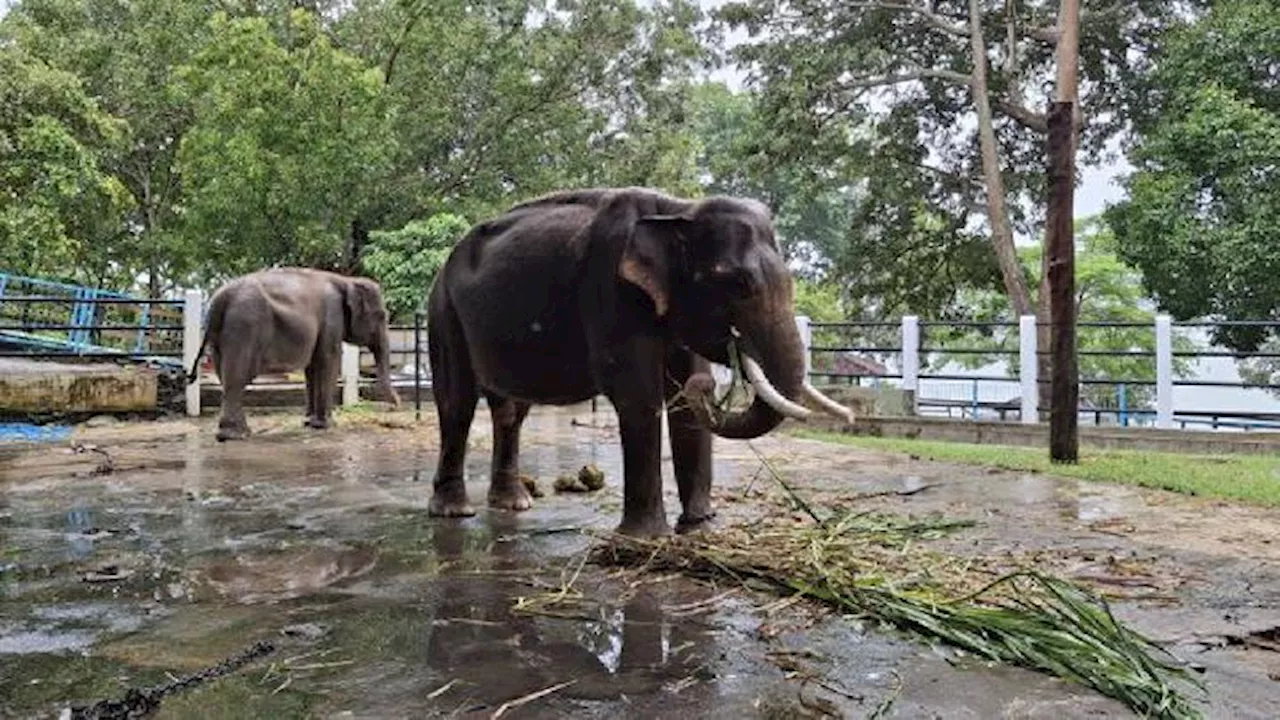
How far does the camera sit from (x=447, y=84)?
20.8m

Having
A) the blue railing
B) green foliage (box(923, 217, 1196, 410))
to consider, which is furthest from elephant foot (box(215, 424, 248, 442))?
green foliage (box(923, 217, 1196, 410))

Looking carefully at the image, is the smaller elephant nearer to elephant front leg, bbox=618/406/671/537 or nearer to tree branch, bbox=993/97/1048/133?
elephant front leg, bbox=618/406/671/537

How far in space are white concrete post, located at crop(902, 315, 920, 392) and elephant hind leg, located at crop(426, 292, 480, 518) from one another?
950cm

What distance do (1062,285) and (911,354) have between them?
19.0 feet

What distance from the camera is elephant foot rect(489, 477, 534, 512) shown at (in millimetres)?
5838

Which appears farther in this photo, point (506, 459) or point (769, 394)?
point (506, 459)

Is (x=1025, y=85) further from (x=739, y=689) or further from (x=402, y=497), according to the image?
(x=739, y=689)

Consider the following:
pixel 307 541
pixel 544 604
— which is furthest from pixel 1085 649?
pixel 307 541

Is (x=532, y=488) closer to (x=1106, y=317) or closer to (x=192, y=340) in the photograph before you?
(x=192, y=340)

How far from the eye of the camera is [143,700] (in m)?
2.58

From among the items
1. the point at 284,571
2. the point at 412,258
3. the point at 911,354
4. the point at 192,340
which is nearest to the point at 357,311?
the point at 192,340

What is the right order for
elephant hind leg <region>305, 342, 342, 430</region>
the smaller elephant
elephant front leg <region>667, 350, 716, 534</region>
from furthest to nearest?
elephant hind leg <region>305, 342, 342, 430</region> < the smaller elephant < elephant front leg <region>667, 350, 716, 534</region>

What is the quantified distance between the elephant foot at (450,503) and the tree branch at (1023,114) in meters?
14.0

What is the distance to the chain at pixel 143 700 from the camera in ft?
8.27
